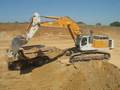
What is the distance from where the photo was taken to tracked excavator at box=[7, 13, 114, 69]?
1736 centimetres

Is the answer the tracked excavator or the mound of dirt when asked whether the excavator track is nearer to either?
the tracked excavator

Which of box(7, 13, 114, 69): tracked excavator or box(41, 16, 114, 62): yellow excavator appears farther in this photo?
box(41, 16, 114, 62): yellow excavator

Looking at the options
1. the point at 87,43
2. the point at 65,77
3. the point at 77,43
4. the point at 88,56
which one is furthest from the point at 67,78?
the point at 77,43

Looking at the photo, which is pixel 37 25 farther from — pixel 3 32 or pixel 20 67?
pixel 3 32

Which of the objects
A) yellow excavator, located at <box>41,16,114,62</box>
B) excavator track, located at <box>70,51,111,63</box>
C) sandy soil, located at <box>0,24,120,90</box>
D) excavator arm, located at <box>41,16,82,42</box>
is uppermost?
excavator arm, located at <box>41,16,82,42</box>

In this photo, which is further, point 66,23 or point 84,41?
point 84,41

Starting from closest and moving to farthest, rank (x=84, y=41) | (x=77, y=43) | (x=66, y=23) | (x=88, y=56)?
(x=88, y=56) → (x=66, y=23) → (x=84, y=41) → (x=77, y=43)

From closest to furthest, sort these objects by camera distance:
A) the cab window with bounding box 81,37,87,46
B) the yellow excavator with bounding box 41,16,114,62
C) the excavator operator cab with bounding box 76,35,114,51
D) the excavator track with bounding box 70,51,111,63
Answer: the excavator track with bounding box 70,51,111,63
the yellow excavator with bounding box 41,16,114,62
the excavator operator cab with bounding box 76,35,114,51
the cab window with bounding box 81,37,87,46

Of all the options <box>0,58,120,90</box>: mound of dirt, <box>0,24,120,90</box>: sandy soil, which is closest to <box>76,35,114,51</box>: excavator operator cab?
<box>0,24,120,90</box>: sandy soil

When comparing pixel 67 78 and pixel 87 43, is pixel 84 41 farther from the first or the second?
pixel 67 78

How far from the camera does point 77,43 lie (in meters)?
18.8

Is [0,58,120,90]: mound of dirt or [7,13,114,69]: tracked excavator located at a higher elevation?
[7,13,114,69]: tracked excavator

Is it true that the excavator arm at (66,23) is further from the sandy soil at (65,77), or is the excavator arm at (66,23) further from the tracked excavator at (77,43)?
the sandy soil at (65,77)

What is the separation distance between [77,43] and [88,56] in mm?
1421
